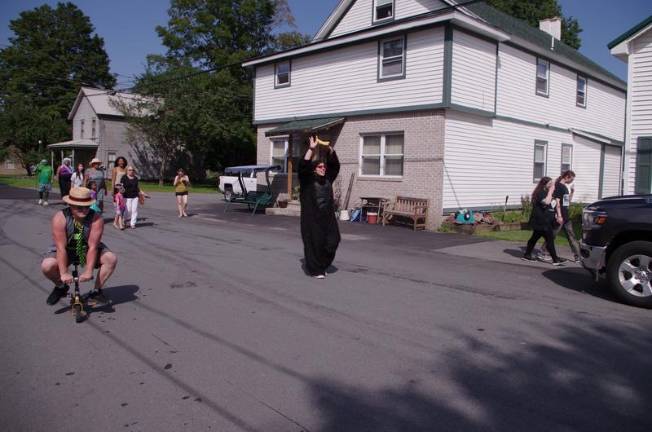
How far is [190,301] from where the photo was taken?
22.7 feet

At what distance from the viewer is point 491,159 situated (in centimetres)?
1850

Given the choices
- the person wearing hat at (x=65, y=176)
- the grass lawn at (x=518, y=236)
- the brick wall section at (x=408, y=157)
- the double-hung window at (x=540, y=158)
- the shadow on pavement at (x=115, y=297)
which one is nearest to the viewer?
the shadow on pavement at (x=115, y=297)

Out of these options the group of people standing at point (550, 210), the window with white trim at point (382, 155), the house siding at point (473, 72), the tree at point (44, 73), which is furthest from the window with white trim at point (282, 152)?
the tree at point (44, 73)

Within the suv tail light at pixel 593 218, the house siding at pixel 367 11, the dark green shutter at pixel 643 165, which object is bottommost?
the suv tail light at pixel 593 218

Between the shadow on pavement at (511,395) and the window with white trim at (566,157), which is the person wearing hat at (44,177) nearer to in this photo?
the shadow on pavement at (511,395)

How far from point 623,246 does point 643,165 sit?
7476 millimetres

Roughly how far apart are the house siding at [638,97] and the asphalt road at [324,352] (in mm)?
5706

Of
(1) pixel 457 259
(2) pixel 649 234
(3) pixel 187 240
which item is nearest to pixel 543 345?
(2) pixel 649 234

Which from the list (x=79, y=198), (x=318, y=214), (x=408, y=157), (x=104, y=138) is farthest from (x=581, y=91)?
(x=104, y=138)

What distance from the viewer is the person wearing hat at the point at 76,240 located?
19.1 feet

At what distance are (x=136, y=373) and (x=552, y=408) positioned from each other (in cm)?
327

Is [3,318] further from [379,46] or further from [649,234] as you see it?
[379,46]

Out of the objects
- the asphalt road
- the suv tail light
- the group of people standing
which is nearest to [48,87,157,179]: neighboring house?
the asphalt road

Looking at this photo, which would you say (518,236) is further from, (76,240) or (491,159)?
(76,240)
